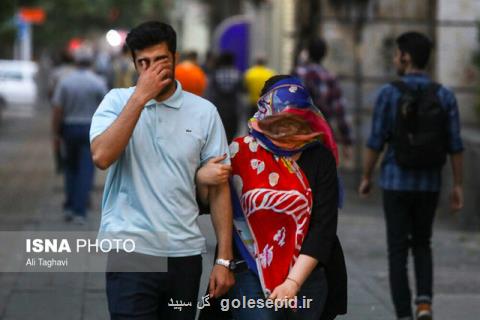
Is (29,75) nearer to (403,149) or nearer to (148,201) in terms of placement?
(403,149)

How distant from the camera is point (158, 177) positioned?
4621 millimetres

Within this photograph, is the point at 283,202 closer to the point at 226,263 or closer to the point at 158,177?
the point at 226,263

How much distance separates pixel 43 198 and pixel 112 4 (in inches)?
1563

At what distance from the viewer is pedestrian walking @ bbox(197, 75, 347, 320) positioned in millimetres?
4660

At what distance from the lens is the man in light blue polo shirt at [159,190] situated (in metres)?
4.59

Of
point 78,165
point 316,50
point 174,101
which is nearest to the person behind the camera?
point 174,101

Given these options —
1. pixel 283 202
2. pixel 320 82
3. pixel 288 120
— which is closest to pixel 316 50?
pixel 320 82

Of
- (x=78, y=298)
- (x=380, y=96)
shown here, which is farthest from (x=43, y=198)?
(x=380, y=96)

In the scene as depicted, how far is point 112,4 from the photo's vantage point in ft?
178

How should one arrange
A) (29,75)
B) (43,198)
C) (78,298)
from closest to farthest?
(78,298)
(43,198)
(29,75)

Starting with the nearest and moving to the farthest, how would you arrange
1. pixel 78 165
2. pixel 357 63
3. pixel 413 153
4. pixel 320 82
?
pixel 413 153 < pixel 78 165 < pixel 320 82 < pixel 357 63

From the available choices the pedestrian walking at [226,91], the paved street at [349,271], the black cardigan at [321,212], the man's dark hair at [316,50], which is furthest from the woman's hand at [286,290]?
the pedestrian walking at [226,91]

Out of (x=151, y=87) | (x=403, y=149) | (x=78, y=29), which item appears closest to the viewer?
(x=151, y=87)

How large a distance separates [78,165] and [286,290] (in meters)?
8.21
